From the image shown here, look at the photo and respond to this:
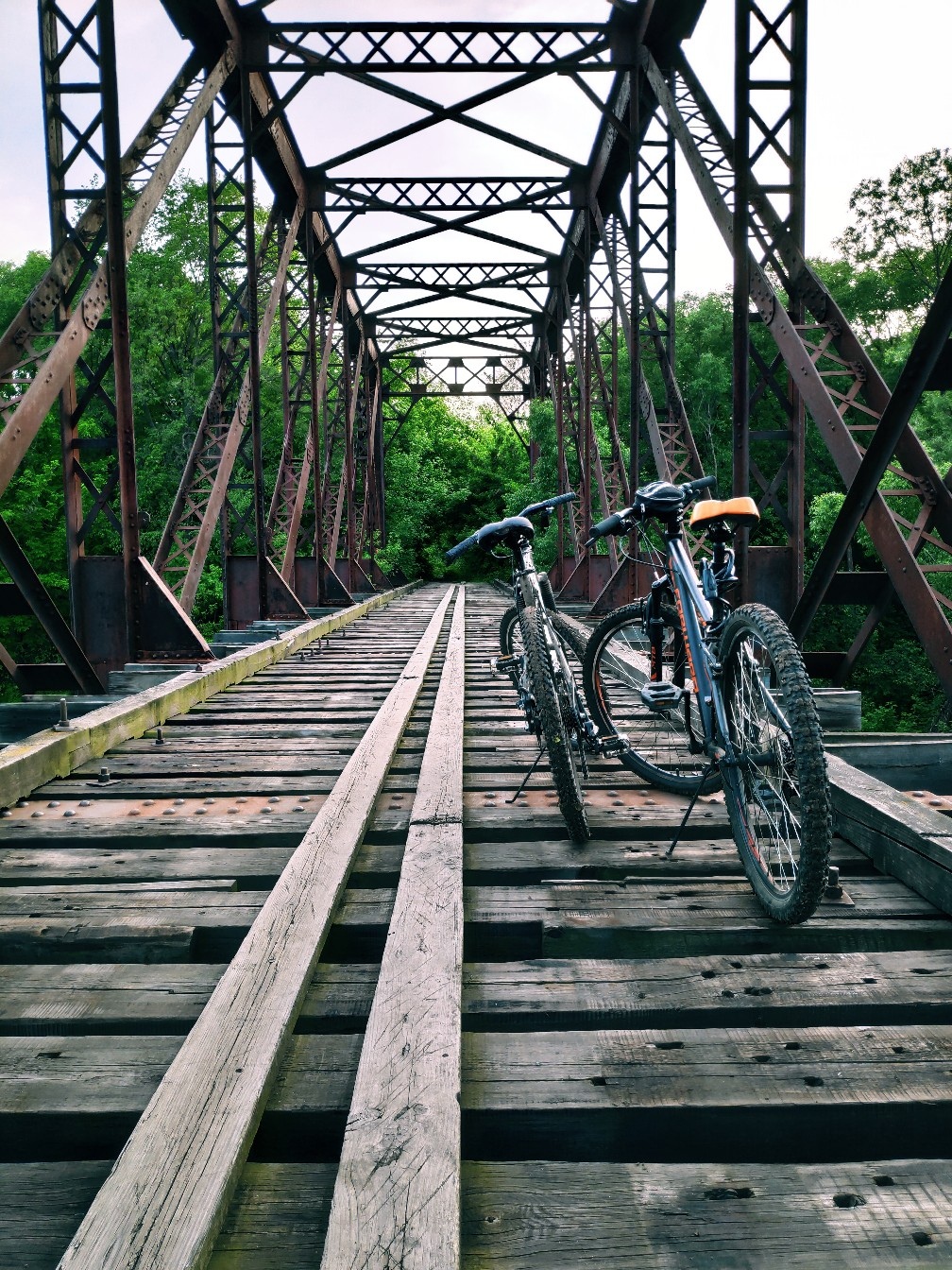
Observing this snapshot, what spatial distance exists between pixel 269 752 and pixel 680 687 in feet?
6.68

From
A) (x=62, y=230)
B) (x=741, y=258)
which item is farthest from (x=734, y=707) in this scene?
(x=62, y=230)

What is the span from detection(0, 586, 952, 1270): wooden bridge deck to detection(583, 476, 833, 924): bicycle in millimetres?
195

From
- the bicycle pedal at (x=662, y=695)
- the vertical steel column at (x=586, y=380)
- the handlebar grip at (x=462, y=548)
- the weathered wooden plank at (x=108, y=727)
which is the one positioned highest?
the vertical steel column at (x=586, y=380)

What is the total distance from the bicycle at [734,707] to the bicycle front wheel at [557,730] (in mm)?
319

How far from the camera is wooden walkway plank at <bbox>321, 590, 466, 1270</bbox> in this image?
1.21 meters

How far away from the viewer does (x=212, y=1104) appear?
1.50 m

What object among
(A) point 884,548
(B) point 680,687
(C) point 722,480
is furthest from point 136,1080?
(C) point 722,480

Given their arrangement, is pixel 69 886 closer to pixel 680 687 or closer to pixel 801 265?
pixel 680 687

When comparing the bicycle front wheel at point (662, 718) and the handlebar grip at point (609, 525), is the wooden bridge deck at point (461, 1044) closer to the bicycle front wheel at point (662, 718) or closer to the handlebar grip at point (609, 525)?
the bicycle front wheel at point (662, 718)

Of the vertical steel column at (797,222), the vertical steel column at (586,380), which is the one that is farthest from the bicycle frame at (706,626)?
the vertical steel column at (586,380)

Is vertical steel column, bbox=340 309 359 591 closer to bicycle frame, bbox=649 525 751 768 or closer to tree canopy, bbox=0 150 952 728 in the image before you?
tree canopy, bbox=0 150 952 728

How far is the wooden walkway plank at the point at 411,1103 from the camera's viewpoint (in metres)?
1.21

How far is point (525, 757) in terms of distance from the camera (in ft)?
14.0

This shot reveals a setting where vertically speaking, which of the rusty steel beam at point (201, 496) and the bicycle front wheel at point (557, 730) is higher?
the rusty steel beam at point (201, 496)
